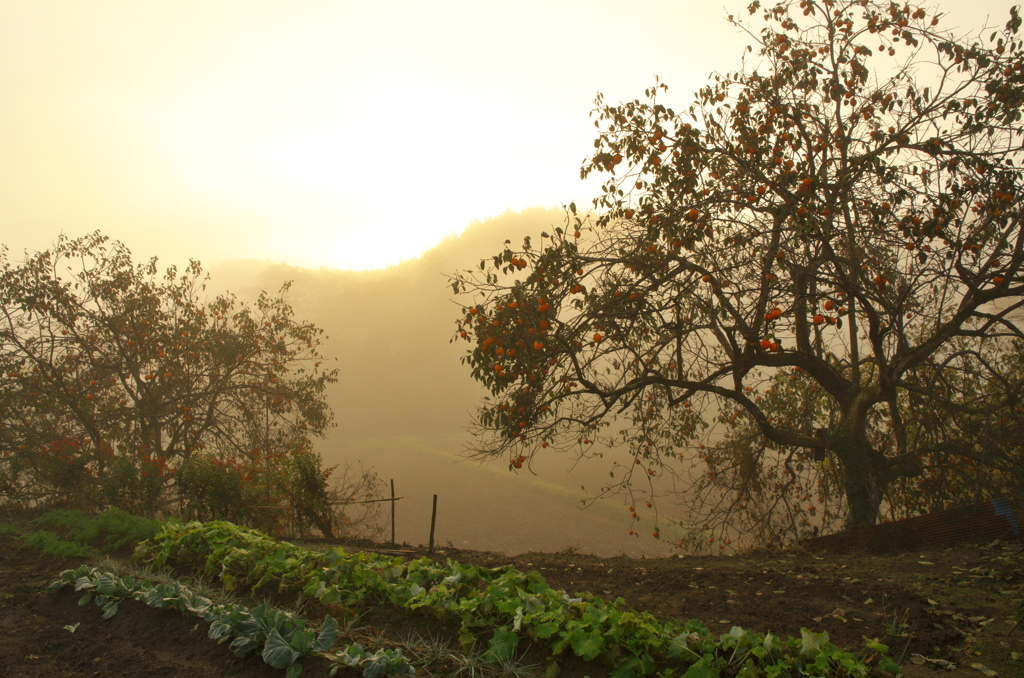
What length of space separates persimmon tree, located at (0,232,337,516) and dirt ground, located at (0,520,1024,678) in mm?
4081

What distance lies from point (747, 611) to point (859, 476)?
3.04 m

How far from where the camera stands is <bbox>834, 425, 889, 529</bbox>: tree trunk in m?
5.92

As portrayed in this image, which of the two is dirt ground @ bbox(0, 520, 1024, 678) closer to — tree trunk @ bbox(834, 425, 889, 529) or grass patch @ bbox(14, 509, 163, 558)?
grass patch @ bbox(14, 509, 163, 558)

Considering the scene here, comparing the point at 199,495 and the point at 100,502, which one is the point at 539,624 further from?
the point at 100,502

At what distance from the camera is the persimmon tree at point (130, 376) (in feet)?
28.9

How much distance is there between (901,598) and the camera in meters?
3.70

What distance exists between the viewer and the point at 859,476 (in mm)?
5977

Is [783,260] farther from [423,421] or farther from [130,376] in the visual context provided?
[423,421]

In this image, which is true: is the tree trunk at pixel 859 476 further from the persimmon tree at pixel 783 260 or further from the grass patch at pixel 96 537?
the grass patch at pixel 96 537

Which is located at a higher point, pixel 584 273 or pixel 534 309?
pixel 584 273

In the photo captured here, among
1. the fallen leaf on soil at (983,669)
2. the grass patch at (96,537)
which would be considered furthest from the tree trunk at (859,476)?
the grass patch at (96,537)

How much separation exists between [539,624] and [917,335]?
293 inches

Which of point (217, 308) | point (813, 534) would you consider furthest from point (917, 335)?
point (217, 308)

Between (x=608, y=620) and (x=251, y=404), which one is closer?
(x=608, y=620)
